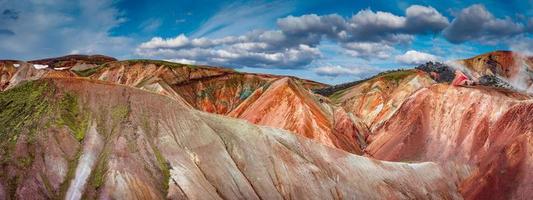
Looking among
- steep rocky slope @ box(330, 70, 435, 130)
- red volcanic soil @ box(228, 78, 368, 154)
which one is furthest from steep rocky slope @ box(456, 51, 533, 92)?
red volcanic soil @ box(228, 78, 368, 154)

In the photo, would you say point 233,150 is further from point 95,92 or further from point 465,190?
point 465,190

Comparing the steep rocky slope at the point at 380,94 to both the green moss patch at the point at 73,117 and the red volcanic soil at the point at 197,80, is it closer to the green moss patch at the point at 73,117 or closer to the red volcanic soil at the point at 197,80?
the red volcanic soil at the point at 197,80

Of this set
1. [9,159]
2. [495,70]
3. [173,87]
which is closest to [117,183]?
[9,159]

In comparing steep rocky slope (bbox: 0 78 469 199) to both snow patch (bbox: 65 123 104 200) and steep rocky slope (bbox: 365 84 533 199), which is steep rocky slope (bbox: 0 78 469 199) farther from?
steep rocky slope (bbox: 365 84 533 199)

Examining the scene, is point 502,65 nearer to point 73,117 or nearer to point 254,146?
point 254,146

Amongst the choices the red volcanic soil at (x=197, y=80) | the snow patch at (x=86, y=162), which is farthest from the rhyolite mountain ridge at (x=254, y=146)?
the red volcanic soil at (x=197, y=80)
